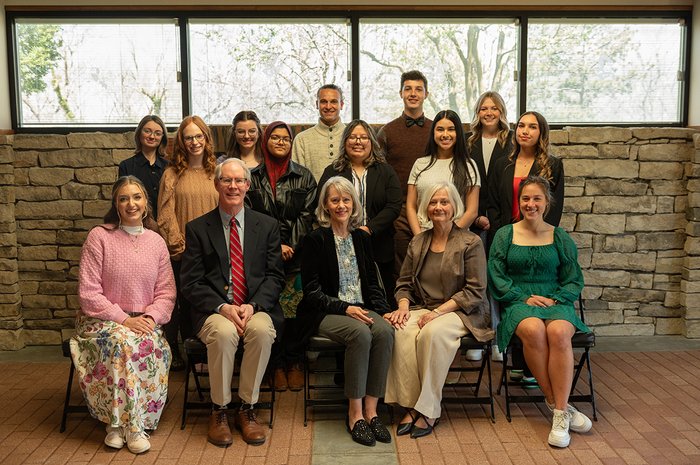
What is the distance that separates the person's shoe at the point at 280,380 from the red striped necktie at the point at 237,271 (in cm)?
75

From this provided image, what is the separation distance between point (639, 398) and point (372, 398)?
1.62 metres

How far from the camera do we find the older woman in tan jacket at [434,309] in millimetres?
3732

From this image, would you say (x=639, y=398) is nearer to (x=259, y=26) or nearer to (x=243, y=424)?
(x=243, y=424)

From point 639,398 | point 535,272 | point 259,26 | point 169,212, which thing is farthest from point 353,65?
point 639,398

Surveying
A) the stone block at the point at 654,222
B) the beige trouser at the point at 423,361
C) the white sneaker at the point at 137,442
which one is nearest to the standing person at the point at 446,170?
the beige trouser at the point at 423,361

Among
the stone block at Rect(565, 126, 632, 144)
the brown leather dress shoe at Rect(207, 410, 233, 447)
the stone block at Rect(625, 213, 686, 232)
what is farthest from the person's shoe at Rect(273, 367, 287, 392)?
the stone block at Rect(625, 213, 686, 232)

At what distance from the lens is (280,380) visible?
442 centimetres

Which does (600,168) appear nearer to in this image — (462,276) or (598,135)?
(598,135)

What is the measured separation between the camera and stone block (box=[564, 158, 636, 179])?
17.6 ft

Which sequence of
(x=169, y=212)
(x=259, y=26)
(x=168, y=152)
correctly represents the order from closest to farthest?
(x=169, y=212), (x=168, y=152), (x=259, y=26)

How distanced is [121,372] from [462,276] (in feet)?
5.92

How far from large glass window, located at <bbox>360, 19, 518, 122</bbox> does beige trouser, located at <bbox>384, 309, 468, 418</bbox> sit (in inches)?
83.2

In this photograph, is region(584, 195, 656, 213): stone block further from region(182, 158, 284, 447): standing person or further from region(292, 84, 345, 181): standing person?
region(182, 158, 284, 447): standing person

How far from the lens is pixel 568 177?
5.36 metres
